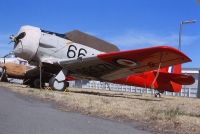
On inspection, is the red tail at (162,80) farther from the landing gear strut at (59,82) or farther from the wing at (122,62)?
the landing gear strut at (59,82)

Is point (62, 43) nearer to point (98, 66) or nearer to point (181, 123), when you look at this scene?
point (98, 66)

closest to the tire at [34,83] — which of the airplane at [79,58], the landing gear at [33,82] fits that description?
the landing gear at [33,82]

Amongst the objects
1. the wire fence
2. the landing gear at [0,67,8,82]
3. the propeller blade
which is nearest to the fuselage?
the propeller blade

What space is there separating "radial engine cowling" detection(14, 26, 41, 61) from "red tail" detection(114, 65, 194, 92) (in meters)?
4.57

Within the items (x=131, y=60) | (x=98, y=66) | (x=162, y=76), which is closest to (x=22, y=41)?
(x=98, y=66)

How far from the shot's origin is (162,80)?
75.4 feet

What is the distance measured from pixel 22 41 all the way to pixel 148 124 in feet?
40.3

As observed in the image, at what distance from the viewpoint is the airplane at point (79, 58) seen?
1694 centimetres

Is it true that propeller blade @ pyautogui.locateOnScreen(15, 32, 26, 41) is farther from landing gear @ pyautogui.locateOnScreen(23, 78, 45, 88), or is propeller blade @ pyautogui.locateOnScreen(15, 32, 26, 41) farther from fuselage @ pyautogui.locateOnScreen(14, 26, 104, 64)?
landing gear @ pyautogui.locateOnScreen(23, 78, 45, 88)

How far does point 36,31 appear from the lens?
63.4ft

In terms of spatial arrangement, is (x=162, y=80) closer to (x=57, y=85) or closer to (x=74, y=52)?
(x=74, y=52)

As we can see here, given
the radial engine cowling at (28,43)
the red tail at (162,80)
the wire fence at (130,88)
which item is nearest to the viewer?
the radial engine cowling at (28,43)

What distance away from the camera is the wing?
15484mm

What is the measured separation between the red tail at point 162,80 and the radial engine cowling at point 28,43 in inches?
180
